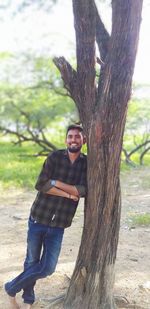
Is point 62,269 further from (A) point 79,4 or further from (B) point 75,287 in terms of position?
(A) point 79,4

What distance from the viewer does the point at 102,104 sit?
3328 mm

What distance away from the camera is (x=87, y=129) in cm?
341

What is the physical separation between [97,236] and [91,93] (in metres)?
1.19

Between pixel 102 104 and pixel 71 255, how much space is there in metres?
2.74

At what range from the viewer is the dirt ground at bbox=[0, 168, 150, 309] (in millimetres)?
4324

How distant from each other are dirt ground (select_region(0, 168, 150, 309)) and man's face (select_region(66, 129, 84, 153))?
1.54 metres

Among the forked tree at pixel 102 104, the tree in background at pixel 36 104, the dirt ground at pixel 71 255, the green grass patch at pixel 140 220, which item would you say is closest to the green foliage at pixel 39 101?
the tree in background at pixel 36 104

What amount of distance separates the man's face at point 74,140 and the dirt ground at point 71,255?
5.05 feet

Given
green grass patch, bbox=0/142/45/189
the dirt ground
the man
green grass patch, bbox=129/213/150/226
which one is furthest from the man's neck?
green grass patch, bbox=0/142/45/189

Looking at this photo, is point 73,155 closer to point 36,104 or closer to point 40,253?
point 40,253

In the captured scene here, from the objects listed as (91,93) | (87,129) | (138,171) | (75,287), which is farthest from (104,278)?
(138,171)

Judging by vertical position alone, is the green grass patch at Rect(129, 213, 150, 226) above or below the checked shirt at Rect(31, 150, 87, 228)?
below

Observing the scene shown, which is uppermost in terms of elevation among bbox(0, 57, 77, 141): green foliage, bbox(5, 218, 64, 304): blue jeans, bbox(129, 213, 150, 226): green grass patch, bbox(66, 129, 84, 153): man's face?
bbox(0, 57, 77, 141): green foliage

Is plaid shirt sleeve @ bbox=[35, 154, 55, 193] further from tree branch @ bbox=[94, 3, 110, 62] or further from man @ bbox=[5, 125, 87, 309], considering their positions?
tree branch @ bbox=[94, 3, 110, 62]
